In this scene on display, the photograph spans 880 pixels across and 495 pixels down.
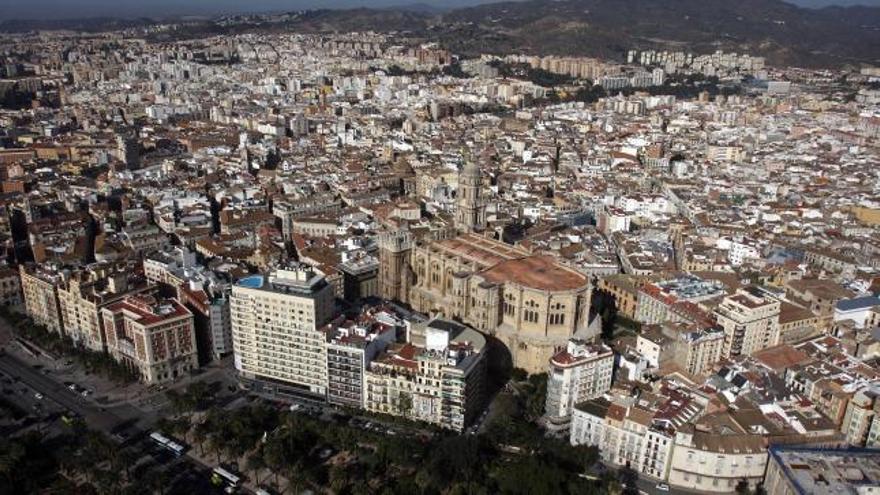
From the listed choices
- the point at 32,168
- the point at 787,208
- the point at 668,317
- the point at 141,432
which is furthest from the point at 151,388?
the point at 787,208

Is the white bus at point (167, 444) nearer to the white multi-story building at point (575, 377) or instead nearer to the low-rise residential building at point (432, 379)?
the low-rise residential building at point (432, 379)

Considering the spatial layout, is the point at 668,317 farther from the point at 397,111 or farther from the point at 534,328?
the point at 397,111

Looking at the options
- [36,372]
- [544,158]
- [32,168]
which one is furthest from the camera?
[544,158]

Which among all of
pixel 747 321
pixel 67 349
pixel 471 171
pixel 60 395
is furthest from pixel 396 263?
pixel 747 321

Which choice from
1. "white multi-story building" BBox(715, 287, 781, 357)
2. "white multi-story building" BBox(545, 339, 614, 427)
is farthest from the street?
"white multi-story building" BBox(715, 287, 781, 357)

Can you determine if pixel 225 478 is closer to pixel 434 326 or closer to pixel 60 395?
pixel 434 326

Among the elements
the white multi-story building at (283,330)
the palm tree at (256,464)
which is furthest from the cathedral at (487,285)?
the palm tree at (256,464)
